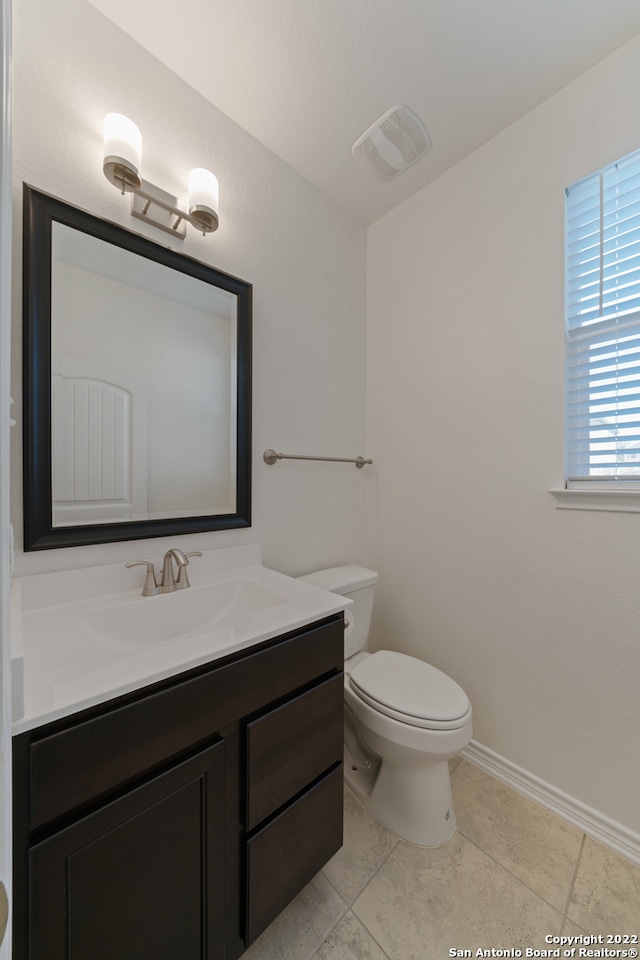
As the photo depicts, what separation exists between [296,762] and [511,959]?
73cm

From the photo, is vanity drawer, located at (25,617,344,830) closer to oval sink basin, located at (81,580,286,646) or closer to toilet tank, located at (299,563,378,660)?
oval sink basin, located at (81,580,286,646)

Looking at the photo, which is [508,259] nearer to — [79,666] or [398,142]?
[398,142]

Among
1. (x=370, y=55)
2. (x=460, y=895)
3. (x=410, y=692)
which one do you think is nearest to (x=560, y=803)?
(x=460, y=895)

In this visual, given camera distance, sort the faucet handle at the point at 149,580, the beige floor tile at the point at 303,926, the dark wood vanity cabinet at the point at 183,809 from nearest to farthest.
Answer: the dark wood vanity cabinet at the point at 183,809, the beige floor tile at the point at 303,926, the faucet handle at the point at 149,580

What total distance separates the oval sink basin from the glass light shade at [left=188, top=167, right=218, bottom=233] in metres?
1.18

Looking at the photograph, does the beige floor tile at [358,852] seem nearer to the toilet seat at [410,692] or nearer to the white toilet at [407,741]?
the white toilet at [407,741]

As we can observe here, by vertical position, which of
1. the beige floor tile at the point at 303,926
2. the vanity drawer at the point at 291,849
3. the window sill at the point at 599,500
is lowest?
the beige floor tile at the point at 303,926

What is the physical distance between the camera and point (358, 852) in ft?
3.84

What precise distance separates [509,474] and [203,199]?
1.43 m

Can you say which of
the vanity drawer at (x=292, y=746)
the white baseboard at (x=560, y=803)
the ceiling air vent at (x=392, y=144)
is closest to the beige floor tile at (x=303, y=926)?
the vanity drawer at (x=292, y=746)

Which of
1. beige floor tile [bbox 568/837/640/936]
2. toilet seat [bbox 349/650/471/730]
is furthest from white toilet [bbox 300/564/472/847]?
beige floor tile [bbox 568/837/640/936]

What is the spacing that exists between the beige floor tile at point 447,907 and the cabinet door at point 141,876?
480mm

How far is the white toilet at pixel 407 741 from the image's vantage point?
1.14 m

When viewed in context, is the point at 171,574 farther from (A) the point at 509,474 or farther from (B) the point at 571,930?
(B) the point at 571,930
